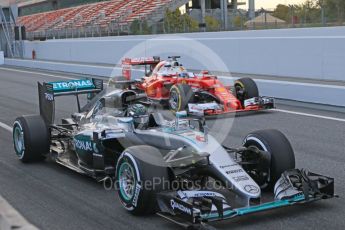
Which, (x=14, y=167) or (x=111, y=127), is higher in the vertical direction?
(x=111, y=127)

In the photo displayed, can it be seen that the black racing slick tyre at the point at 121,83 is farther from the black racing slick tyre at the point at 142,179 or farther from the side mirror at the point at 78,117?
the black racing slick tyre at the point at 142,179

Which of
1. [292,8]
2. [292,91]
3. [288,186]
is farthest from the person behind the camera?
[292,8]

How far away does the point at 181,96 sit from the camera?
12250mm

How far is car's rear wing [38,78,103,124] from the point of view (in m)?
8.30

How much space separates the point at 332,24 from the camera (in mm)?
16688

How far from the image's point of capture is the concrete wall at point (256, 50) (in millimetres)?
14759

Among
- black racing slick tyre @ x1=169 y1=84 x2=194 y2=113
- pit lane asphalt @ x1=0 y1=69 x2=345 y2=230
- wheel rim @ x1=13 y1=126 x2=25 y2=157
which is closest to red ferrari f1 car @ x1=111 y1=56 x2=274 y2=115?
black racing slick tyre @ x1=169 y1=84 x2=194 y2=113

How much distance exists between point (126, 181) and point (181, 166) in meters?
0.58

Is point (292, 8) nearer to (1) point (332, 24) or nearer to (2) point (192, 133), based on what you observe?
(1) point (332, 24)

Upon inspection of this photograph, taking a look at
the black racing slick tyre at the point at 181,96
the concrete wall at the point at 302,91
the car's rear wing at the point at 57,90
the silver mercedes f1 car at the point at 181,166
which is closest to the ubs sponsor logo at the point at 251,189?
the silver mercedes f1 car at the point at 181,166

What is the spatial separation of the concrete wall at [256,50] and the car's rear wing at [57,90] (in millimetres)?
7281

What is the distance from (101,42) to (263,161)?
2285 centimetres

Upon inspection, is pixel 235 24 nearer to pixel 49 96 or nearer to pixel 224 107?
pixel 224 107

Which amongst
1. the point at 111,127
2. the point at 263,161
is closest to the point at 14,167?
the point at 111,127
